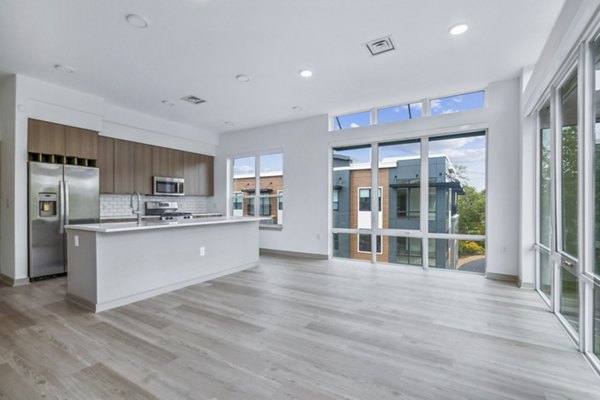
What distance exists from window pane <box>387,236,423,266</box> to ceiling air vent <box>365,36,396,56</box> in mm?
3291

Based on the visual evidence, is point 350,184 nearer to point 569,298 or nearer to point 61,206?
point 569,298

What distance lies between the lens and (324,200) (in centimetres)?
602

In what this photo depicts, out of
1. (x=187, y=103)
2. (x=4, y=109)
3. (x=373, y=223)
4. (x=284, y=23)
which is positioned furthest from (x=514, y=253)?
(x=4, y=109)

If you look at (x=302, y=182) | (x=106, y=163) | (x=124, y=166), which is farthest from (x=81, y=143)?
(x=302, y=182)

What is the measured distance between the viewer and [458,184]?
16.0 feet

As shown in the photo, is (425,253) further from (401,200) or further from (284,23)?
(284,23)

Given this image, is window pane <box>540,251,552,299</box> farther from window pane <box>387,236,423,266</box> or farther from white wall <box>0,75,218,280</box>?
white wall <box>0,75,218,280</box>

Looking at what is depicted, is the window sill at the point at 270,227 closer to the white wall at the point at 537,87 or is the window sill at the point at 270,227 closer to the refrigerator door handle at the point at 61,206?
the refrigerator door handle at the point at 61,206

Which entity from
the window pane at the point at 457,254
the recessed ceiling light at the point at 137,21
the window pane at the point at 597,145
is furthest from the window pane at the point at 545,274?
the recessed ceiling light at the point at 137,21

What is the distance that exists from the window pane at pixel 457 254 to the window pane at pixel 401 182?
0.49 metres

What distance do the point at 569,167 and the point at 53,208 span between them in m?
6.63

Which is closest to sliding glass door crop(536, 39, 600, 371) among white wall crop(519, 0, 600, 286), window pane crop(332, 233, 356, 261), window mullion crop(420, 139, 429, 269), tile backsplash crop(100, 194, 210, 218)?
white wall crop(519, 0, 600, 286)

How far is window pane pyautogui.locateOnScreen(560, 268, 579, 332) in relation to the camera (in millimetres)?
2539

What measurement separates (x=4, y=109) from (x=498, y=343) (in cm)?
698
